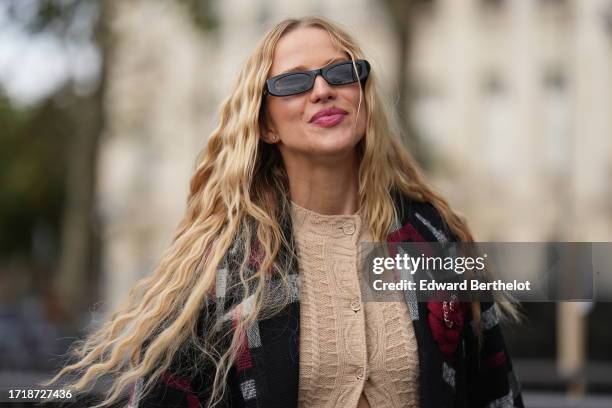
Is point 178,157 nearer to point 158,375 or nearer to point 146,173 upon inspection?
point 146,173

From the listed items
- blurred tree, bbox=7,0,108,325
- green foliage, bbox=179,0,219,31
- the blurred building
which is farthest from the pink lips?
the blurred building

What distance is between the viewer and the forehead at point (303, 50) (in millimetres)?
2871

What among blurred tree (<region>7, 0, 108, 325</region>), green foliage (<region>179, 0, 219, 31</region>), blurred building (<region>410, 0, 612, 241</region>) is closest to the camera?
blurred tree (<region>7, 0, 108, 325</region>)

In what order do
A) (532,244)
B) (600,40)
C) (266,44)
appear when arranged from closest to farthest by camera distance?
(266,44) → (532,244) → (600,40)

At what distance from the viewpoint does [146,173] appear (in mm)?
A: 36094

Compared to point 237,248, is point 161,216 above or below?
above

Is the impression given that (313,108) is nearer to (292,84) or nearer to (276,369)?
(292,84)

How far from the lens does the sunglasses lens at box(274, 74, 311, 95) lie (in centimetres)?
282

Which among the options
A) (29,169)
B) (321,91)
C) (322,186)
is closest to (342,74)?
(321,91)

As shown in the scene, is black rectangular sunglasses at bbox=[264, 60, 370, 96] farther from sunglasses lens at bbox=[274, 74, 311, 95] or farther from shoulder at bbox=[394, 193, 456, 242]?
shoulder at bbox=[394, 193, 456, 242]

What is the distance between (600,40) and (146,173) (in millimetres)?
15887

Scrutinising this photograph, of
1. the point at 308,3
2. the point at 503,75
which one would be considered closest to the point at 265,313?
the point at 503,75


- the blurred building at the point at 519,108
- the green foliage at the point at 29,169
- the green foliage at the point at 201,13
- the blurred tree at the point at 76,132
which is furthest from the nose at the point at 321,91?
the blurred building at the point at 519,108

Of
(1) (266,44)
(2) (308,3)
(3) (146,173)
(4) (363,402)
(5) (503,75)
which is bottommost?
(4) (363,402)
